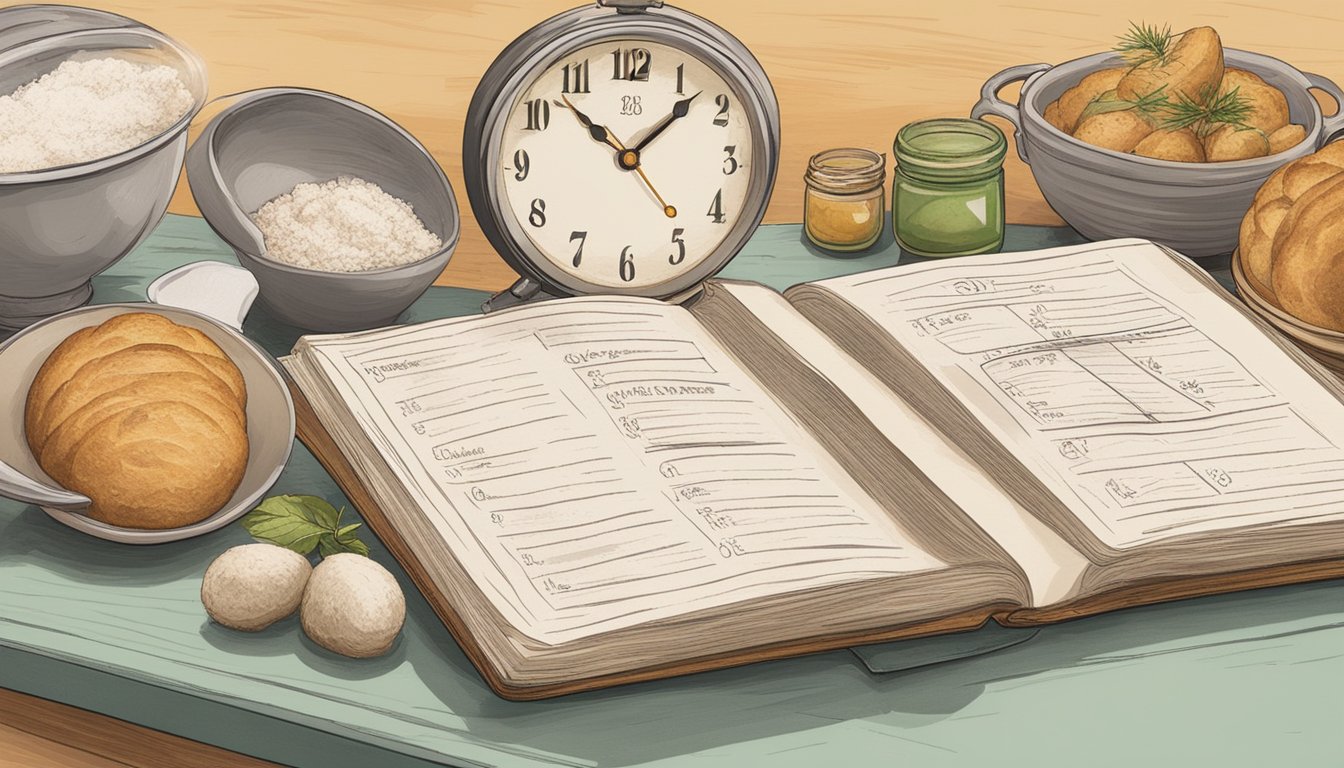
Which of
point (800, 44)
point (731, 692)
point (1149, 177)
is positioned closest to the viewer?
point (731, 692)

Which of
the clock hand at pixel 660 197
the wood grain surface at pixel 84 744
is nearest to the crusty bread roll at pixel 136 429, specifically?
the wood grain surface at pixel 84 744

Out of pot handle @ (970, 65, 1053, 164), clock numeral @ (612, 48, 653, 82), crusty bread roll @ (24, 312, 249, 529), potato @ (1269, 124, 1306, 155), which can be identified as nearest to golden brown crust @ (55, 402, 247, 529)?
crusty bread roll @ (24, 312, 249, 529)

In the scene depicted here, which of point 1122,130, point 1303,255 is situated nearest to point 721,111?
point 1122,130

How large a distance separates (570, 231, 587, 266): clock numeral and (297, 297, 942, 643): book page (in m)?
0.10

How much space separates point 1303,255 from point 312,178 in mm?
805

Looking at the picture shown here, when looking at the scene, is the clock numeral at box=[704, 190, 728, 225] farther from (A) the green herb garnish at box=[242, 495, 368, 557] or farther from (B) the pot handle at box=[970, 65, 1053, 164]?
(A) the green herb garnish at box=[242, 495, 368, 557]

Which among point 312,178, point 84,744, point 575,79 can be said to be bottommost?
point 84,744

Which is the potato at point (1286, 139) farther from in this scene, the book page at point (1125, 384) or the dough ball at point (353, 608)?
the dough ball at point (353, 608)

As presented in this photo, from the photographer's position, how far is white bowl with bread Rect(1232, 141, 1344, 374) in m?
1.22

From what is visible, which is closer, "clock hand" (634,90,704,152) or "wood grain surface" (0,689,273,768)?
"wood grain surface" (0,689,273,768)

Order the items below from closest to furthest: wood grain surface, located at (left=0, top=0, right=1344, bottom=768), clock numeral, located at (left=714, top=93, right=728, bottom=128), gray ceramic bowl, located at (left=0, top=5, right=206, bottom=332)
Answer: gray ceramic bowl, located at (left=0, top=5, right=206, bottom=332) < clock numeral, located at (left=714, top=93, right=728, bottom=128) < wood grain surface, located at (left=0, top=0, right=1344, bottom=768)

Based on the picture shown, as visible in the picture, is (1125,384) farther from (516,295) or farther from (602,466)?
(516,295)

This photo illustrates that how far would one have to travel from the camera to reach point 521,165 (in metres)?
1.28

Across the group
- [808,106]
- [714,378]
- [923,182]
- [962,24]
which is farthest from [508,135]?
[962,24]
